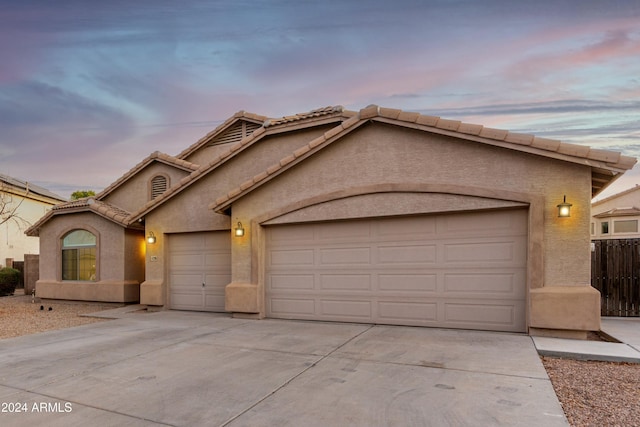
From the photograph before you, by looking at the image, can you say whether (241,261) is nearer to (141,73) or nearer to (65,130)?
(141,73)

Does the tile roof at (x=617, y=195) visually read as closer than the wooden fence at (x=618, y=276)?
No

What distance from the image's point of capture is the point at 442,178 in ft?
25.2

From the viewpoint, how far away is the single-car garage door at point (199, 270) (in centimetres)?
1089

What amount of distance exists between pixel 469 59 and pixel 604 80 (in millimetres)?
3692

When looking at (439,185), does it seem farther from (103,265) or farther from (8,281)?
(8,281)

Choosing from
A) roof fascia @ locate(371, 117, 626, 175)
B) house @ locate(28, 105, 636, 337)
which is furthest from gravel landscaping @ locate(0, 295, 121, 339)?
roof fascia @ locate(371, 117, 626, 175)

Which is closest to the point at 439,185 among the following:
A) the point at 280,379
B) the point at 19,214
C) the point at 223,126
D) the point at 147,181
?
the point at 280,379

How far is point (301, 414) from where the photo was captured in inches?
147

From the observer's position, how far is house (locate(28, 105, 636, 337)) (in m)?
6.81

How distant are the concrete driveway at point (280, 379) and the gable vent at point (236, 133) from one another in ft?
29.7

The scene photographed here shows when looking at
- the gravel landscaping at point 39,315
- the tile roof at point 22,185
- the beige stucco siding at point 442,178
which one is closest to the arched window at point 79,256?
the gravel landscaping at point 39,315

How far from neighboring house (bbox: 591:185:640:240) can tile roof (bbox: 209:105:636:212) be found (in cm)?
1888

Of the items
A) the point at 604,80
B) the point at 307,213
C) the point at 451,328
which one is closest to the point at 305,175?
the point at 307,213

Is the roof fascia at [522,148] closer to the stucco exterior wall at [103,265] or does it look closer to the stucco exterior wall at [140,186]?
the stucco exterior wall at [140,186]
